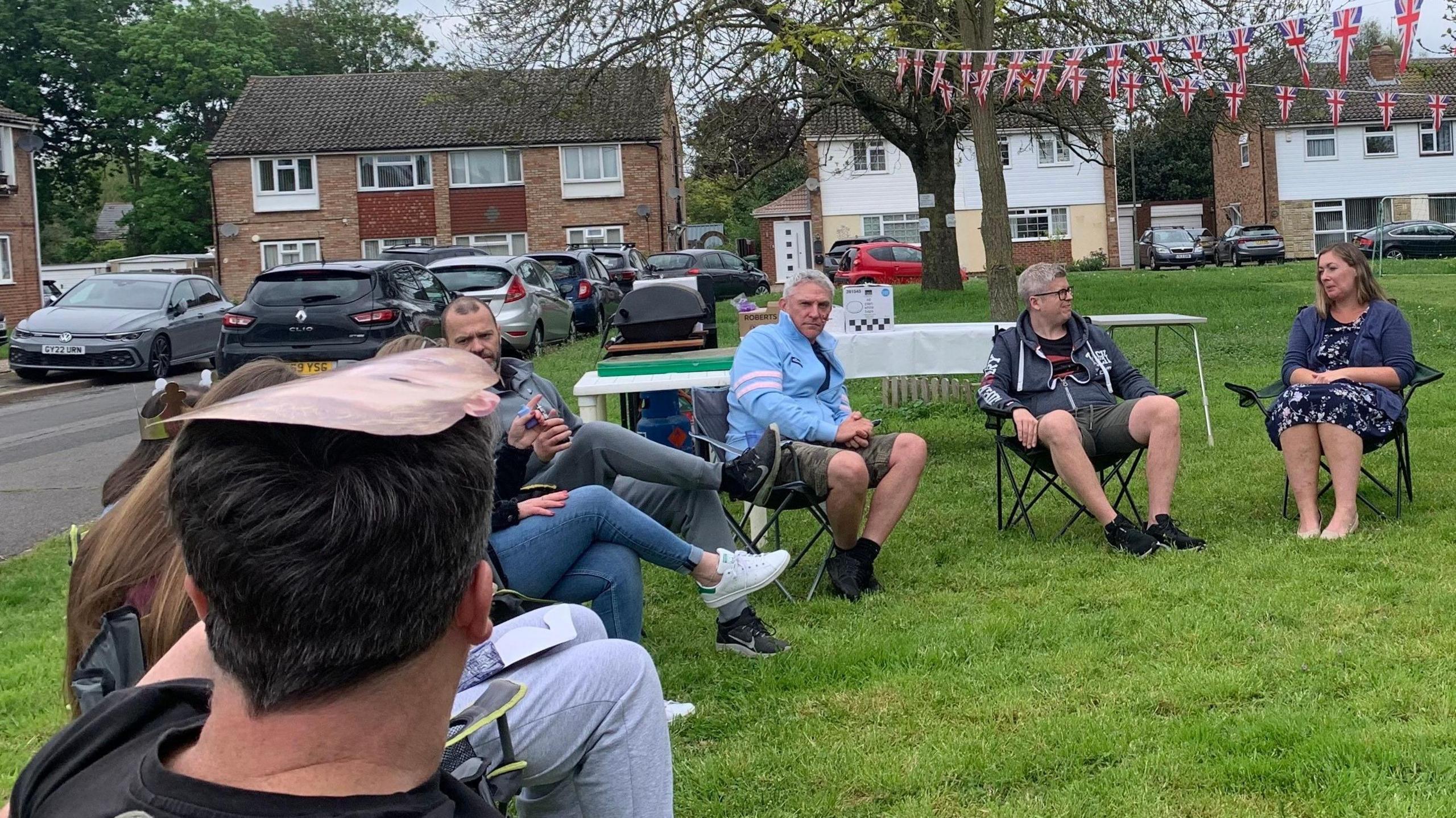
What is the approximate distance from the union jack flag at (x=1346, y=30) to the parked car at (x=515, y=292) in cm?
993

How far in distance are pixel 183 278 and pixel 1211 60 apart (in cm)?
1355

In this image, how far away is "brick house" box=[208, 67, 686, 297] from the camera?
132ft

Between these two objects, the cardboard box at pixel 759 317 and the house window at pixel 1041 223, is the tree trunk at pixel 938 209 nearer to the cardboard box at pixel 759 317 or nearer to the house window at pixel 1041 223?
the cardboard box at pixel 759 317

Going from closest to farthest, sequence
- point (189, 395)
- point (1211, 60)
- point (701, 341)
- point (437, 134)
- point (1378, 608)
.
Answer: point (189, 395)
point (1378, 608)
point (701, 341)
point (1211, 60)
point (437, 134)

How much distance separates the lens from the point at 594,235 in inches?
1607

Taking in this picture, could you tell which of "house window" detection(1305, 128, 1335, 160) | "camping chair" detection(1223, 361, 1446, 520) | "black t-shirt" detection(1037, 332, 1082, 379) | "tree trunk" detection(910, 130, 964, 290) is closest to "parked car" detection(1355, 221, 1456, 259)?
"house window" detection(1305, 128, 1335, 160)

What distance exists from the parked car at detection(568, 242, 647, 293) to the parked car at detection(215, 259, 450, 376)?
39.3 feet

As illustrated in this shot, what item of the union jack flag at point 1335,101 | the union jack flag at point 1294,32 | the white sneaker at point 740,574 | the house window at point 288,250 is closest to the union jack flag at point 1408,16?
the union jack flag at point 1294,32

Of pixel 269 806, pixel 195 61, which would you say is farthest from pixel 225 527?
pixel 195 61

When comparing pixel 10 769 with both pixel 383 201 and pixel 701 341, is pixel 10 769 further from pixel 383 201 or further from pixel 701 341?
pixel 383 201

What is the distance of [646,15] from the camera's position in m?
15.7

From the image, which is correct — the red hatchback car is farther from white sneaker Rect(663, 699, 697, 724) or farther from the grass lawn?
white sneaker Rect(663, 699, 697, 724)

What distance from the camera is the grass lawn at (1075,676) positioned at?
3186mm

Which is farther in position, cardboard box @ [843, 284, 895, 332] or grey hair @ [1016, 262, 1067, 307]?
cardboard box @ [843, 284, 895, 332]
